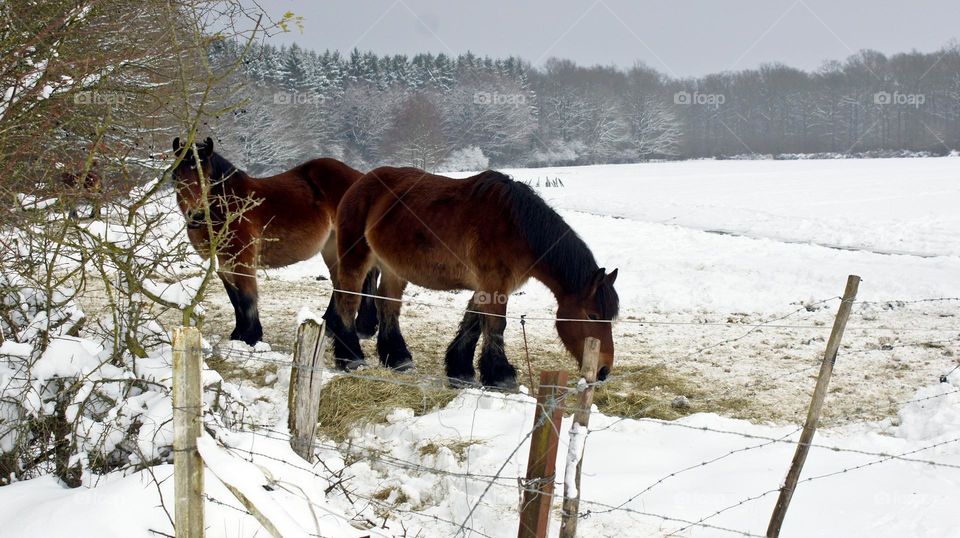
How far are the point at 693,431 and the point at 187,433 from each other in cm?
329

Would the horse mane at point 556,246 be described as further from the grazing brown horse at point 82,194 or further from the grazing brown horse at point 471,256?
the grazing brown horse at point 82,194

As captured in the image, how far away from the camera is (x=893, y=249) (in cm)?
1427

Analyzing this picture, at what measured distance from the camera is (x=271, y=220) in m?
6.83

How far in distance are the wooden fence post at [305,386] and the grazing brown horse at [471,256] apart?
234 cm

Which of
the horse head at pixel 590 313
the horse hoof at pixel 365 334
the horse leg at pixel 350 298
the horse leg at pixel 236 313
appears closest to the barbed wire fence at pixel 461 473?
the horse head at pixel 590 313

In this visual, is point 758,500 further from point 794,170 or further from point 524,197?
point 794,170

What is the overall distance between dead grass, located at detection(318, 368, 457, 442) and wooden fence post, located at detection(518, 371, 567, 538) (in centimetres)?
218

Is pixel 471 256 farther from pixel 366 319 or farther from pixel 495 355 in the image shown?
pixel 366 319

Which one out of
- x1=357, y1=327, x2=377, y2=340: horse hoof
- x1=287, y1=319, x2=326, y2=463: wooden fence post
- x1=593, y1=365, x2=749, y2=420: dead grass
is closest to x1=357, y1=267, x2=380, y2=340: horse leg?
x1=357, y1=327, x2=377, y2=340: horse hoof

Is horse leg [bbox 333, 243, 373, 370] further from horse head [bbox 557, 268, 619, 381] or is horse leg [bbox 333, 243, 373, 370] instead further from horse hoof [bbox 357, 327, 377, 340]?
horse head [bbox 557, 268, 619, 381]

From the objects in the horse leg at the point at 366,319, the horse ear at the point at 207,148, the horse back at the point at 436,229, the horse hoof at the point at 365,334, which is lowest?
the horse hoof at the point at 365,334

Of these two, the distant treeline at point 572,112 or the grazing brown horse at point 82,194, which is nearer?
the grazing brown horse at point 82,194

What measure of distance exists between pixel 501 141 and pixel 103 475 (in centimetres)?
5210

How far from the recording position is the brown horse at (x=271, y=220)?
6621 millimetres
